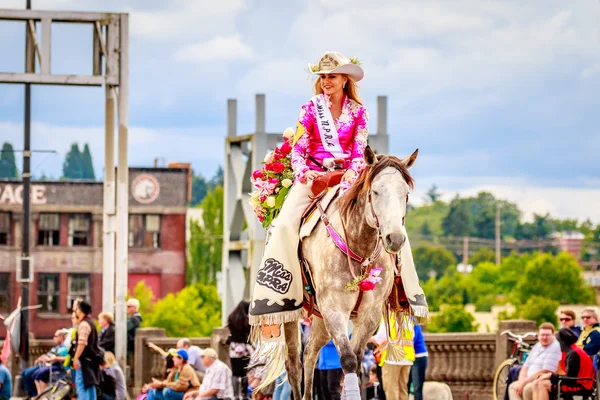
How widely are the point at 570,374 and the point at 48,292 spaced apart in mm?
66758

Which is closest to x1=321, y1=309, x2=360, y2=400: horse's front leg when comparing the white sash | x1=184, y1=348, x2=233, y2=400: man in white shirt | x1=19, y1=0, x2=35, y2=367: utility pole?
the white sash

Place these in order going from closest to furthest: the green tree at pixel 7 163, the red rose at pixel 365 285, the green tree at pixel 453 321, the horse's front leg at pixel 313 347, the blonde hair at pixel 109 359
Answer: the red rose at pixel 365 285, the horse's front leg at pixel 313 347, the blonde hair at pixel 109 359, the green tree at pixel 7 163, the green tree at pixel 453 321

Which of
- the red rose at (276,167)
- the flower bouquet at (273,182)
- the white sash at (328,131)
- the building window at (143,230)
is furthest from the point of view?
the building window at (143,230)

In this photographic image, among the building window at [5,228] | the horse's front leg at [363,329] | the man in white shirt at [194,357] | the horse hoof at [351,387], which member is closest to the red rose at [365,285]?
the horse's front leg at [363,329]

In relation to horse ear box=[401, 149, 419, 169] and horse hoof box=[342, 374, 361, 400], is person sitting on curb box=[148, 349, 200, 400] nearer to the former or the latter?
horse hoof box=[342, 374, 361, 400]

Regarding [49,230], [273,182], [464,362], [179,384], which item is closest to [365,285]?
[273,182]

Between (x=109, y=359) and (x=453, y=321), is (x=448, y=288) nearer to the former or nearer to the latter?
(x=453, y=321)

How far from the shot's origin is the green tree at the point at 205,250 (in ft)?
309

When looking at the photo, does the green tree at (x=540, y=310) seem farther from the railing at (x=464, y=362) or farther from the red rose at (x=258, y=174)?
the red rose at (x=258, y=174)

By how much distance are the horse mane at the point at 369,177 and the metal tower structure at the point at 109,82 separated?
13.0 metres

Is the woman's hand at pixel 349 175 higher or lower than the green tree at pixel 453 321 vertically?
higher

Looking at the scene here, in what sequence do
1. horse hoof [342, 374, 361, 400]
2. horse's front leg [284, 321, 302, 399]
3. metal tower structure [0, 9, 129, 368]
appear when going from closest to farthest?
horse hoof [342, 374, 361, 400] → horse's front leg [284, 321, 302, 399] → metal tower structure [0, 9, 129, 368]

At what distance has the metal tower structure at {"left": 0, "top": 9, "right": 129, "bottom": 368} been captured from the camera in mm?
23312

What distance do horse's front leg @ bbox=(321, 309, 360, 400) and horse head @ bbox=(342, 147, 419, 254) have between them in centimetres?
85
